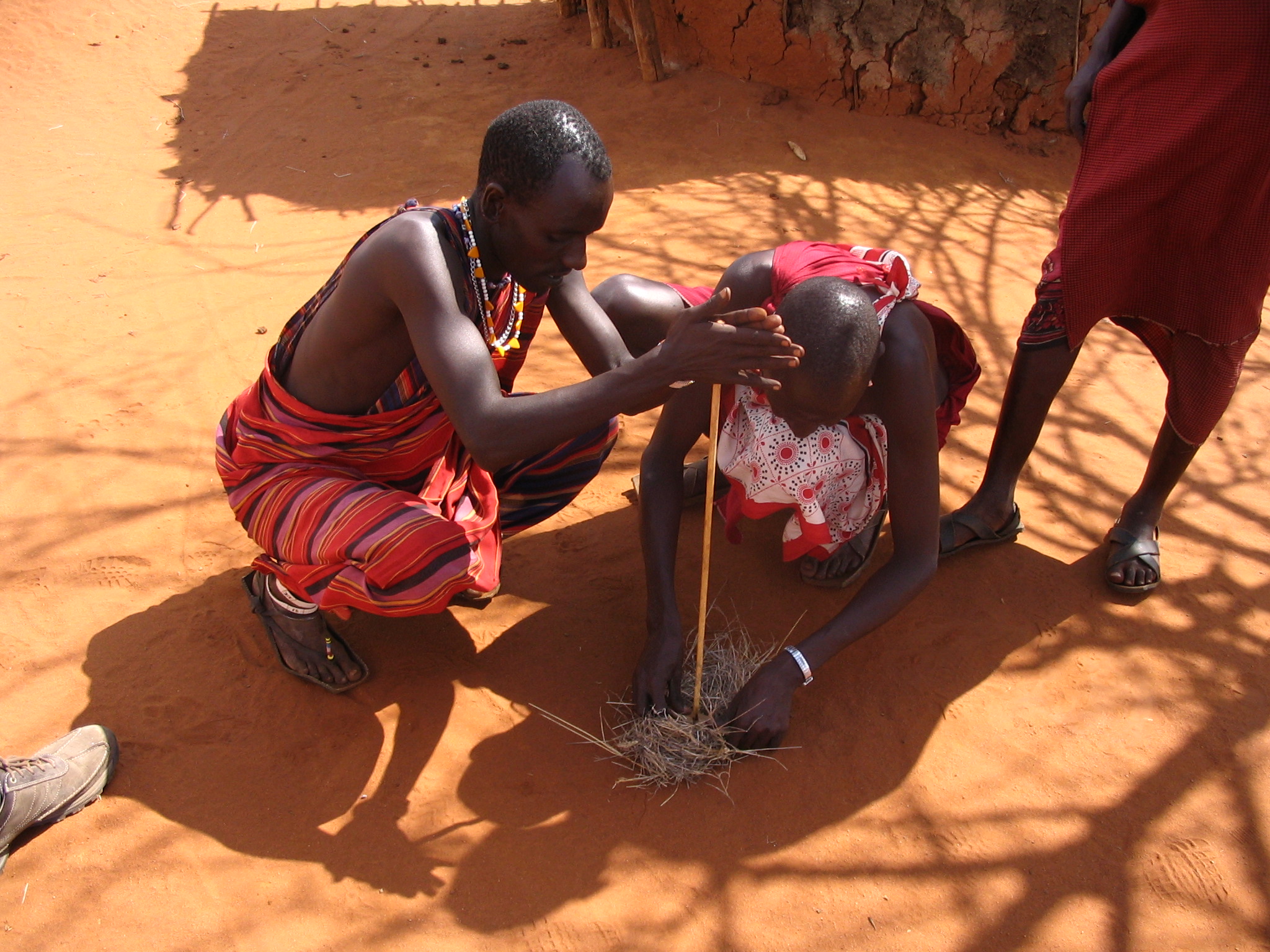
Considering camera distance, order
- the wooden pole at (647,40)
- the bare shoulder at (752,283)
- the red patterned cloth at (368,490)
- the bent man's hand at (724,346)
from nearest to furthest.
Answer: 1. the bent man's hand at (724,346)
2. the red patterned cloth at (368,490)
3. the bare shoulder at (752,283)
4. the wooden pole at (647,40)

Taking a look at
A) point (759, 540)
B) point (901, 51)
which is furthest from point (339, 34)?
point (759, 540)

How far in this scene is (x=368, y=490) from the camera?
6.40ft

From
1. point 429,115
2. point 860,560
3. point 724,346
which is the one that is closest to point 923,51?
point 429,115

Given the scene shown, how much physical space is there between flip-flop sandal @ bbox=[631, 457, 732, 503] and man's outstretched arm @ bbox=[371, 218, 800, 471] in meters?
0.96

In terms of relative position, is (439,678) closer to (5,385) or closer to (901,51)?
(5,385)

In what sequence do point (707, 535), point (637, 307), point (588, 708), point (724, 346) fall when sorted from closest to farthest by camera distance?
point (724, 346)
point (707, 535)
point (588, 708)
point (637, 307)

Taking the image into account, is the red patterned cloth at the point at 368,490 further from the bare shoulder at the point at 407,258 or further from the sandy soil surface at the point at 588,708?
the sandy soil surface at the point at 588,708

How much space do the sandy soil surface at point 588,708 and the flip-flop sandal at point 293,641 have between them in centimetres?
5

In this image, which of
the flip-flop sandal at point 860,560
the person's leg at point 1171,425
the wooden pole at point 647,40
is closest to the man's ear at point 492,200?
the flip-flop sandal at point 860,560

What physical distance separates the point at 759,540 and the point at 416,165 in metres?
3.20

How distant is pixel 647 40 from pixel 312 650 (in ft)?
14.5

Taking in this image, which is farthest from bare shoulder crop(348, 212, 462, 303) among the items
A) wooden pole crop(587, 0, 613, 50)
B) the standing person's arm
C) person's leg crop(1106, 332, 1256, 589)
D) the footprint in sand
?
wooden pole crop(587, 0, 613, 50)

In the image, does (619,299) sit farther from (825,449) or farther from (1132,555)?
(1132,555)

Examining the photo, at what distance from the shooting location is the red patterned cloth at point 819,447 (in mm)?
2051
